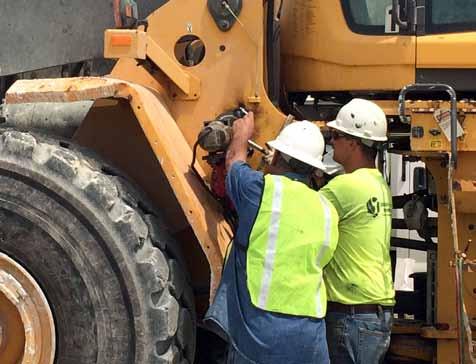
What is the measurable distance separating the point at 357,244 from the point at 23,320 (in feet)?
5.28

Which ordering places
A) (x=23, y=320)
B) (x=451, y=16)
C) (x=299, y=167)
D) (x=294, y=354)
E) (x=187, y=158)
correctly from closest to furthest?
(x=294, y=354) < (x=23, y=320) < (x=299, y=167) < (x=187, y=158) < (x=451, y=16)

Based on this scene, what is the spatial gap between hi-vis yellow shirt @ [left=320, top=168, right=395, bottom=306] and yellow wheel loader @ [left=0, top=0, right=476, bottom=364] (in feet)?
1.20

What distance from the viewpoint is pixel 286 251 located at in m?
3.77

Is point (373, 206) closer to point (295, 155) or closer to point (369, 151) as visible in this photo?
point (369, 151)

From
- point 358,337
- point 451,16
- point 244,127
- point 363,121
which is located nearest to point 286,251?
point 358,337

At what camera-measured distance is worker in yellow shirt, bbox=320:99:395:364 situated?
4.13m

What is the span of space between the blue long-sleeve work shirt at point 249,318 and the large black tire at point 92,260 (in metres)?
0.27

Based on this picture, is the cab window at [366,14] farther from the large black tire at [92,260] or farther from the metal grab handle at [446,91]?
the large black tire at [92,260]

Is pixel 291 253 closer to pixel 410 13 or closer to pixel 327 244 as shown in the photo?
pixel 327 244

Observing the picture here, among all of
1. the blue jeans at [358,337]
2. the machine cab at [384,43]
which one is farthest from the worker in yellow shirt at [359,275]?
the machine cab at [384,43]

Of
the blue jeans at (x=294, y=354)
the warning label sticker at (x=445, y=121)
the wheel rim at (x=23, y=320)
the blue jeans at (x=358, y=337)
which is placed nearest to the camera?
the blue jeans at (x=294, y=354)

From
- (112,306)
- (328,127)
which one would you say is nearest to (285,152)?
(328,127)

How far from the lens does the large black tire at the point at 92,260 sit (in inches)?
156

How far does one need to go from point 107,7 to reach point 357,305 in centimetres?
268
